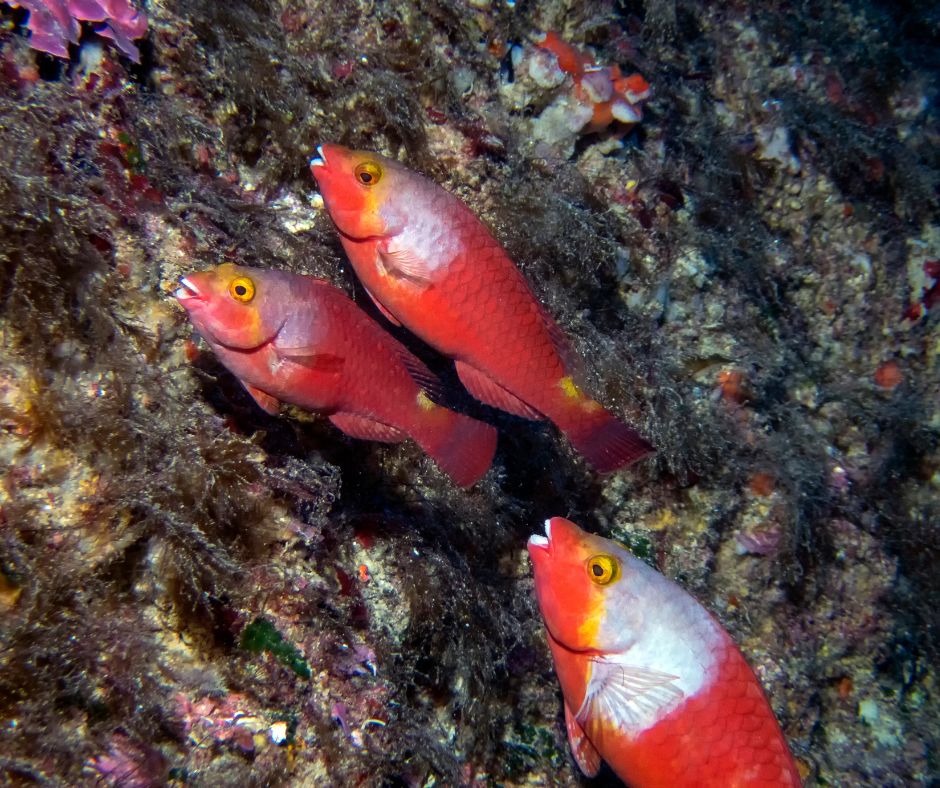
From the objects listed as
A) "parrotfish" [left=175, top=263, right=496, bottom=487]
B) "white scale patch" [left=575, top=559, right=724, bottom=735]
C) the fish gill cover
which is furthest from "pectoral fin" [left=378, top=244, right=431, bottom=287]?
"white scale patch" [left=575, top=559, right=724, bottom=735]

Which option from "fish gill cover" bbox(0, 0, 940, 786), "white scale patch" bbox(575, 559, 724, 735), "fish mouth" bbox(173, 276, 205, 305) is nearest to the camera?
"fish mouth" bbox(173, 276, 205, 305)

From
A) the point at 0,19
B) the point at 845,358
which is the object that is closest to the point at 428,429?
the point at 0,19

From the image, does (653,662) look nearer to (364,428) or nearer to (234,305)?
(364,428)

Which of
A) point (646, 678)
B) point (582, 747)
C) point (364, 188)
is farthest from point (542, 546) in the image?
point (364, 188)

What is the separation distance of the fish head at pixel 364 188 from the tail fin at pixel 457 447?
0.88 m

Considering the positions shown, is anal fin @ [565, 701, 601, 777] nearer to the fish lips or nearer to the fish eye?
the fish lips

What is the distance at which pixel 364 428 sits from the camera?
2.64 meters

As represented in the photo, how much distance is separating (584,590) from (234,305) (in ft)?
6.25

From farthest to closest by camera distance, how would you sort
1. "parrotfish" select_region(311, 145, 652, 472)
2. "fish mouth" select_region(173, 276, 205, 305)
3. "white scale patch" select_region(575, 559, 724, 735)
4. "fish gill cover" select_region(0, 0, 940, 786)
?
"parrotfish" select_region(311, 145, 652, 472) → "white scale patch" select_region(575, 559, 724, 735) → "fish gill cover" select_region(0, 0, 940, 786) → "fish mouth" select_region(173, 276, 205, 305)

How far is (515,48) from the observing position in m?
4.20

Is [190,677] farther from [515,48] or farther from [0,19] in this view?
[515,48]

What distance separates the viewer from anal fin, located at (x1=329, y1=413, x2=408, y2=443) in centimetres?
260

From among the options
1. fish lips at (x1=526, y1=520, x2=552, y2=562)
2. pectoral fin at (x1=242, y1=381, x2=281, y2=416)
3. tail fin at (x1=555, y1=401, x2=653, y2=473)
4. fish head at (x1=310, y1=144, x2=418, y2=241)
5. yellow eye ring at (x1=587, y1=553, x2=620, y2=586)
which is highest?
fish head at (x1=310, y1=144, x2=418, y2=241)

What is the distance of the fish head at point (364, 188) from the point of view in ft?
8.71
